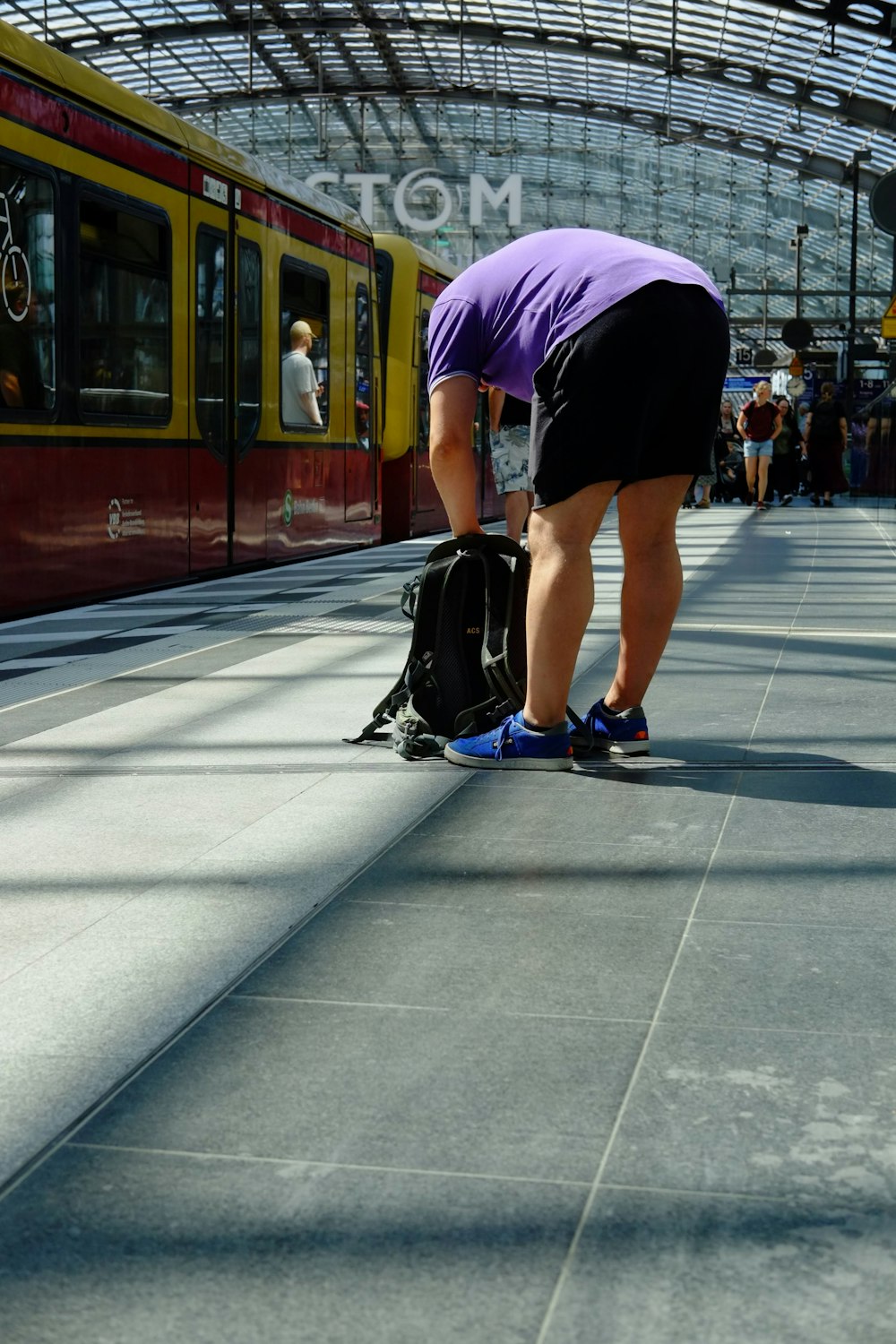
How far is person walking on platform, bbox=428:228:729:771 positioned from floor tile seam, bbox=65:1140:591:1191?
92.2 inches

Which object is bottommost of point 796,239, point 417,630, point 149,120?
point 417,630

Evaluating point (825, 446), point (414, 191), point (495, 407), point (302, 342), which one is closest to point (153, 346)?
point (302, 342)

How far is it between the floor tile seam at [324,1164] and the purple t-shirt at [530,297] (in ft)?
8.53

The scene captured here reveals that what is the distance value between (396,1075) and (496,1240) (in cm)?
46

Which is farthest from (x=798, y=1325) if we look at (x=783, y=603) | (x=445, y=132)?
(x=445, y=132)

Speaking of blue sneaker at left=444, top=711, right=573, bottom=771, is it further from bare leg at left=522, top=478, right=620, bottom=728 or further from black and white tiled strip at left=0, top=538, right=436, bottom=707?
black and white tiled strip at left=0, top=538, right=436, bottom=707

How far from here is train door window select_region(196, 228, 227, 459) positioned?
34.2ft

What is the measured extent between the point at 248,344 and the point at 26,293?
349cm

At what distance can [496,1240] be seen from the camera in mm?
1698

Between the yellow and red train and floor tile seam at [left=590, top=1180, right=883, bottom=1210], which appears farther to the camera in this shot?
the yellow and red train

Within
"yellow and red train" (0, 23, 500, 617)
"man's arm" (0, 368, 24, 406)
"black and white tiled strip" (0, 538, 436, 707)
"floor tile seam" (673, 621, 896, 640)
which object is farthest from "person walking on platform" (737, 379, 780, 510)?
"man's arm" (0, 368, 24, 406)

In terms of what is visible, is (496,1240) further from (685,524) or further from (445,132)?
(445,132)

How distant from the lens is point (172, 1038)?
2.29 m

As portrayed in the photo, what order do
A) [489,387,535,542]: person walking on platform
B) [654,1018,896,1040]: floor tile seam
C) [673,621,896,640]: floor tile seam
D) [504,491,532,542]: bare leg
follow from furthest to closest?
[504,491,532,542]: bare leg < [489,387,535,542]: person walking on platform < [673,621,896,640]: floor tile seam < [654,1018,896,1040]: floor tile seam
